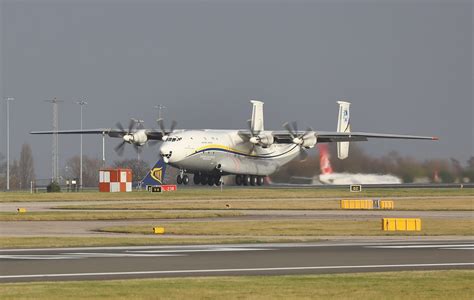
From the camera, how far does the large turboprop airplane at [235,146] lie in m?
82.7

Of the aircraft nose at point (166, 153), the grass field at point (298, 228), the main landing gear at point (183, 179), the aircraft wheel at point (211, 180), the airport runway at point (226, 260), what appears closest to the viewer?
the airport runway at point (226, 260)

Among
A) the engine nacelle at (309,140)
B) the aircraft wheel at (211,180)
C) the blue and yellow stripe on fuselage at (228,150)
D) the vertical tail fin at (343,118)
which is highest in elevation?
the vertical tail fin at (343,118)

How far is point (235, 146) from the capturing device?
8738 cm

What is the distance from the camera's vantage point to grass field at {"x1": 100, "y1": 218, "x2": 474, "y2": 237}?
122 ft

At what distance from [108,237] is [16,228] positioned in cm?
691

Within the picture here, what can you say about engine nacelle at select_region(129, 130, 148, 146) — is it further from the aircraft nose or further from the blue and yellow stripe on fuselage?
the aircraft nose

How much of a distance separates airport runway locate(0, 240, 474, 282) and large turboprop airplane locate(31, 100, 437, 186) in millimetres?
51601

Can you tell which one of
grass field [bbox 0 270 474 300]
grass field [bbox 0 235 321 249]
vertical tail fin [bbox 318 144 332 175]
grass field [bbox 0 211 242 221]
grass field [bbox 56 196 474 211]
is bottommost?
grass field [bbox 0 270 474 300]

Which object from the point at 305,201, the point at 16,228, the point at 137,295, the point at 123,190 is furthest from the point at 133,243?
the point at 123,190

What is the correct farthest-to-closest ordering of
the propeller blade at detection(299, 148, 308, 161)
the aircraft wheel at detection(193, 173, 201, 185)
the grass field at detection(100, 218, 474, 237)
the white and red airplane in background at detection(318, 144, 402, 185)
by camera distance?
the aircraft wheel at detection(193, 173, 201, 185), the propeller blade at detection(299, 148, 308, 161), the white and red airplane in background at detection(318, 144, 402, 185), the grass field at detection(100, 218, 474, 237)

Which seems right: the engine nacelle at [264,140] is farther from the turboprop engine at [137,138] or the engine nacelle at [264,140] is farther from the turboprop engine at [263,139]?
the turboprop engine at [137,138]

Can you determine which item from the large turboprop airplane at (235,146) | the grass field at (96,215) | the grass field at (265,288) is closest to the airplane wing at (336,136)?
the large turboprop airplane at (235,146)

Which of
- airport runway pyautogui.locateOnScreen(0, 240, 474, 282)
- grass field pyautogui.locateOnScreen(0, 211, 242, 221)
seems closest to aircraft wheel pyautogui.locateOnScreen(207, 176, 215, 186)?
grass field pyautogui.locateOnScreen(0, 211, 242, 221)

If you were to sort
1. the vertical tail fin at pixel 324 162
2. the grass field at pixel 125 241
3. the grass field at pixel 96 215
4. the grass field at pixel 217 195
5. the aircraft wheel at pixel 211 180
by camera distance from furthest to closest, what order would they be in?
1. the aircraft wheel at pixel 211 180
2. the vertical tail fin at pixel 324 162
3. the grass field at pixel 217 195
4. the grass field at pixel 96 215
5. the grass field at pixel 125 241
